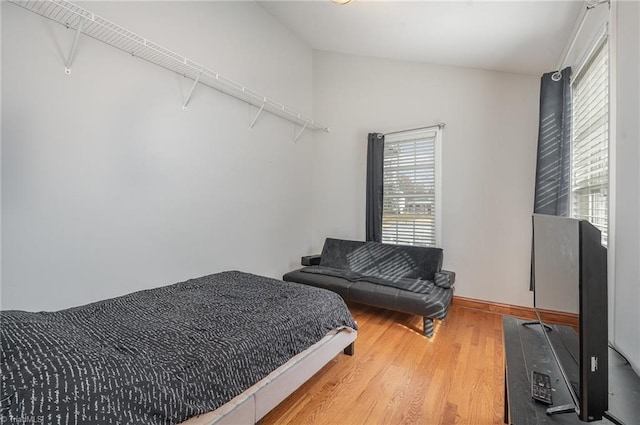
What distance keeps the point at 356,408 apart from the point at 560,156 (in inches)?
104

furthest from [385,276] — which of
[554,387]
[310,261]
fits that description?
[554,387]

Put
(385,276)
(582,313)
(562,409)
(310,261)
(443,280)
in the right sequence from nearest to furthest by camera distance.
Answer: (582,313), (562,409), (443,280), (385,276), (310,261)

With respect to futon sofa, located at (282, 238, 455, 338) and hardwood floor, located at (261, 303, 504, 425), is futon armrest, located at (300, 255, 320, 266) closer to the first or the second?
futon sofa, located at (282, 238, 455, 338)

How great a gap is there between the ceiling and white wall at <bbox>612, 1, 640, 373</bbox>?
2.72ft

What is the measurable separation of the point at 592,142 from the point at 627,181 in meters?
0.89

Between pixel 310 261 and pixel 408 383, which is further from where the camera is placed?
pixel 310 261

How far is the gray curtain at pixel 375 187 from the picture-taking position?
384cm

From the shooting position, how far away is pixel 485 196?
330 cm

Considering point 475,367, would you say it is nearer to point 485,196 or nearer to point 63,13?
point 485,196

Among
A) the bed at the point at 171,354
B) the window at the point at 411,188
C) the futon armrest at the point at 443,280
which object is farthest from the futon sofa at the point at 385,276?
the bed at the point at 171,354

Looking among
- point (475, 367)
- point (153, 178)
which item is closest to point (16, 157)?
point (153, 178)

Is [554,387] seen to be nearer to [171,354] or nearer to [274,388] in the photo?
[274,388]

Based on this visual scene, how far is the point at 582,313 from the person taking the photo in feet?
2.75

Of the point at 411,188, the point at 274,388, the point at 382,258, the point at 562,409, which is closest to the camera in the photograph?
the point at 562,409
